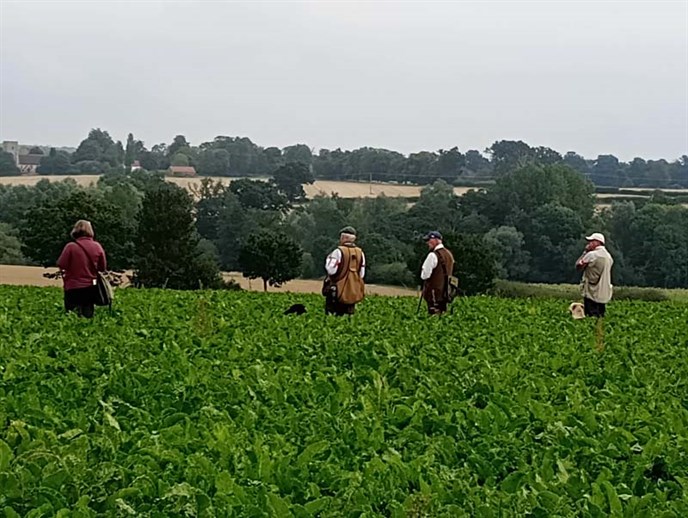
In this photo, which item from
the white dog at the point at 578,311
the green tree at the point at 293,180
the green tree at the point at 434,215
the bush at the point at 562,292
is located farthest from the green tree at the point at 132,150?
the white dog at the point at 578,311

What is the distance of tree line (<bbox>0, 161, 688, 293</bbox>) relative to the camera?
236 feet

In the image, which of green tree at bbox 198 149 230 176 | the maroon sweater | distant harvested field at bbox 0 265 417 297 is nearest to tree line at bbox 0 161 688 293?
distant harvested field at bbox 0 265 417 297

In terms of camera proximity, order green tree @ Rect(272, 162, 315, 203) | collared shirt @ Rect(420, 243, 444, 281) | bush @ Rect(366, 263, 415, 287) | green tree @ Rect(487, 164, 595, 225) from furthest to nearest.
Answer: green tree @ Rect(272, 162, 315, 203)
green tree @ Rect(487, 164, 595, 225)
bush @ Rect(366, 263, 415, 287)
collared shirt @ Rect(420, 243, 444, 281)

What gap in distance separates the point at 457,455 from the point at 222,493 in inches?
69.7

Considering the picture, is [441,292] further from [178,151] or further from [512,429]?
[178,151]

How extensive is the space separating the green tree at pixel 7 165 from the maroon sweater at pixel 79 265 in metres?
133

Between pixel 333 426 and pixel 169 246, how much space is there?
67642 mm

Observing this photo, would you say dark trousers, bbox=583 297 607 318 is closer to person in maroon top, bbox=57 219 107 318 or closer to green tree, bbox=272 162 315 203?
person in maroon top, bbox=57 219 107 318

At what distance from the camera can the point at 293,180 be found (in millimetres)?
120312

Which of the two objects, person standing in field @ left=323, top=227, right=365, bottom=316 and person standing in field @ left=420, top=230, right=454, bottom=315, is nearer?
person standing in field @ left=323, top=227, right=365, bottom=316

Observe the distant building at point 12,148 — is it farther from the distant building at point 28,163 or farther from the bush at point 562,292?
the bush at point 562,292

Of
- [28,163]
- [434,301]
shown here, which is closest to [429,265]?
[434,301]

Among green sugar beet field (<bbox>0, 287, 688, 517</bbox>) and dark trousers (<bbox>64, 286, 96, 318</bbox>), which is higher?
green sugar beet field (<bbox>0, 287, 688, 517</bbox>)

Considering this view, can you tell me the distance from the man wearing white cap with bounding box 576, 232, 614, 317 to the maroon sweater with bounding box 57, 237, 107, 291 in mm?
7873
